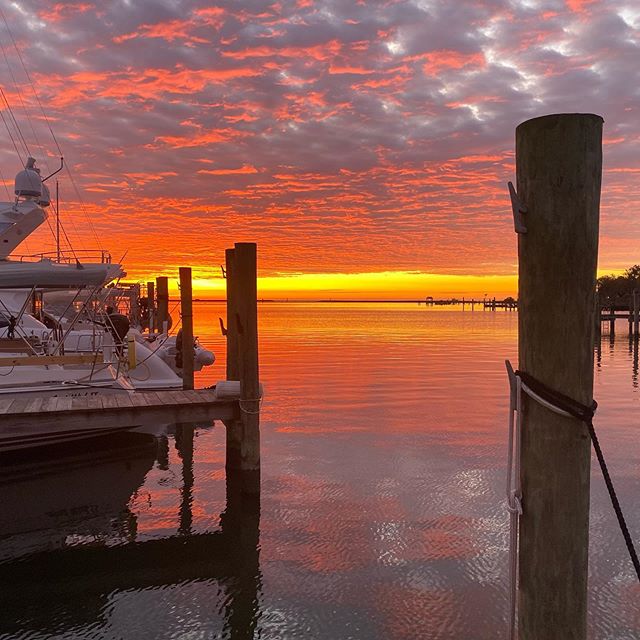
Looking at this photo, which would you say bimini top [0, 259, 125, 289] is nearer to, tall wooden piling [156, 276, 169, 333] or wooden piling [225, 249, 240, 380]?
wooden piling [225, 249, 240, 380]

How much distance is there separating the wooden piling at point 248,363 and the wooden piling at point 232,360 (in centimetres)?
17

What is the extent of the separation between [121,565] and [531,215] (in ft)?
21.2

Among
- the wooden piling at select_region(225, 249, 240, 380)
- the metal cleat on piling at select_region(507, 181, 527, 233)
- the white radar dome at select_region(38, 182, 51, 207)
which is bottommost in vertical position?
the wooden piling at select_region(225, 249, 240, 380)

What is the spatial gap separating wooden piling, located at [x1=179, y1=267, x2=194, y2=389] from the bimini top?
4.71 metres

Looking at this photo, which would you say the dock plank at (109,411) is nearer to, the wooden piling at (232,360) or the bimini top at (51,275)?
the wooden piling at (232,360)

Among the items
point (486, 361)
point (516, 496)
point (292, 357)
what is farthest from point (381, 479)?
point (292, 357)

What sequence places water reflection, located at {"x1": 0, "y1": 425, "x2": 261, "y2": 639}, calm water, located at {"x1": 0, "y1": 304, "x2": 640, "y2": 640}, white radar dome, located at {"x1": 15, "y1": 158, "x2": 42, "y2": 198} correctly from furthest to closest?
white radar dome, located at {"x1": 15, "y1": 158, "x2": 42, "y2": 198}
water reflection, located at {"x1": 0, "y1": 425, "x2": 261, "y2": 639}
calm water, located at {"x1": 0, "y1": 304, "x2": 640, "y2": 640}

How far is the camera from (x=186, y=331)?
53.3 ft

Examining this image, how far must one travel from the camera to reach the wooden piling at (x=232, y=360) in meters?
10.1

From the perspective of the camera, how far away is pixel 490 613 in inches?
238

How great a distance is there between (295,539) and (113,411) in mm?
3338

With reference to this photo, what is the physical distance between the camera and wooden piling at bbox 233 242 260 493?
30.5 feet

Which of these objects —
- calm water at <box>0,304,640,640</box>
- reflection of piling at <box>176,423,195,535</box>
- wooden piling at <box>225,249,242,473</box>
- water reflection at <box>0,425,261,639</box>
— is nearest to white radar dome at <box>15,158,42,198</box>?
reflection of piling at <box>176,423,195,535</box>

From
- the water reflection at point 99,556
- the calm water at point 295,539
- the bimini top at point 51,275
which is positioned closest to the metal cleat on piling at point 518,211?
the calm water at point 295,539
